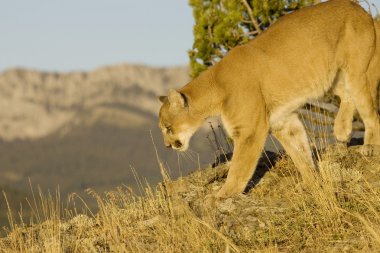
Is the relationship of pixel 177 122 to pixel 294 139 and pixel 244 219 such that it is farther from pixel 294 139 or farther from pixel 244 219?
pixel 244 219

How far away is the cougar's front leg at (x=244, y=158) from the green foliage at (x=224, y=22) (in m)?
6.07

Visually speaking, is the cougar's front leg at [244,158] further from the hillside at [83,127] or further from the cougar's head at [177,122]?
the hillside at [83,127]

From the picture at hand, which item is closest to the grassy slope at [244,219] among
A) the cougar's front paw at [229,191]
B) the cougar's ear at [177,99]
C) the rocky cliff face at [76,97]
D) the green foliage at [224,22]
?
the cougar's front paw at [229,191]

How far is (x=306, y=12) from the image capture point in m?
9.41

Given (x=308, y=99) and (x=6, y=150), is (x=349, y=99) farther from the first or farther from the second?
(x=6, y=150)

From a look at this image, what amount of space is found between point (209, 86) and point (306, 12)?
5.52 ft

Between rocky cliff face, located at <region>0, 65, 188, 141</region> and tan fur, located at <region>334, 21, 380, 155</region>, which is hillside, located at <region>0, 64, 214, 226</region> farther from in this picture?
tan fur, located at <region>334, 21, 380, 155</region>

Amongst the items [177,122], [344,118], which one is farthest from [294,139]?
[177,122]

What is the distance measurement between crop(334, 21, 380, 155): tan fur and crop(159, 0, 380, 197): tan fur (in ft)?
0.31

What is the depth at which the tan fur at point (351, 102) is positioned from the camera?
31.4 feet

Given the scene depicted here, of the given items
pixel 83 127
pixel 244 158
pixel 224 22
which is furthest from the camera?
pixel 83 127

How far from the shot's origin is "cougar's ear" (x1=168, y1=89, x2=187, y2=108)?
8853mm

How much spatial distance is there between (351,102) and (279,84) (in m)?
1.37

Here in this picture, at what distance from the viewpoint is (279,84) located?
895 cm
